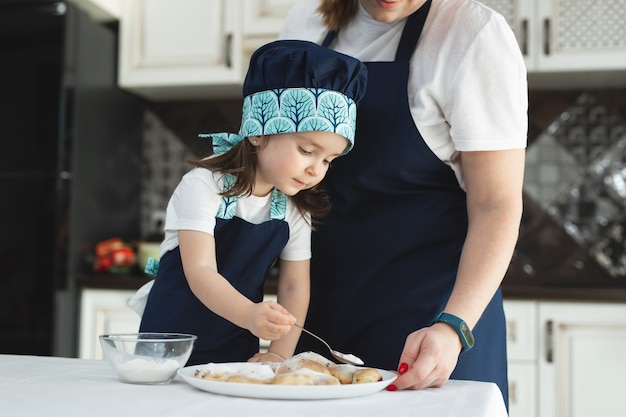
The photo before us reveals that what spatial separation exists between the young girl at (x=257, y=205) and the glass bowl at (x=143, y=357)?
131mm

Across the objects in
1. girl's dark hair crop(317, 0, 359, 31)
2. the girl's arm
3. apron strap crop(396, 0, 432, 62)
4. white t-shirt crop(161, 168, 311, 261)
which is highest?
girl's dark hair crop(317, 0, 359, 31)

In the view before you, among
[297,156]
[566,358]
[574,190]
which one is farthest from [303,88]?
[574,190]

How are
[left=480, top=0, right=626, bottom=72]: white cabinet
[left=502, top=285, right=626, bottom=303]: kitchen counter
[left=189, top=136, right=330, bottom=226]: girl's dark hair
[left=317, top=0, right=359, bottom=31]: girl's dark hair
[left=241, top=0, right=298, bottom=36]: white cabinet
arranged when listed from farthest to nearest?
1. [left=241, top=0, right=298, bottom=36]: white cabinet
2. [left=480, top=0, right=626, bottom=72]: white cabinet
3. [left=502, top=285, right=626, bottom=303]: kitchen counter
4. [left=317, top=0, right=359, bottom=31]: girl's dark hair
5. [left=189, top=136, right=330, bottom=226]: girl's dark hair

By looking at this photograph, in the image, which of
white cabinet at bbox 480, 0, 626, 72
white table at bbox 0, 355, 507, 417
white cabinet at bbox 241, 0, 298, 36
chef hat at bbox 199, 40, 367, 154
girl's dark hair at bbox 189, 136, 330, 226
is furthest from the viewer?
white cabinet at bbox 241, 0, 298, 36

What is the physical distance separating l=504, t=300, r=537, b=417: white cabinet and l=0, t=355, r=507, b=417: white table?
154 centimetres

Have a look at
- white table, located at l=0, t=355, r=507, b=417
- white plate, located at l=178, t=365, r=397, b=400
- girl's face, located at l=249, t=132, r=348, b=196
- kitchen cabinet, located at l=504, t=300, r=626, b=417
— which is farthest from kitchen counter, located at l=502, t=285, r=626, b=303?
white plate, located at l=178, t=365, r=397, b=400

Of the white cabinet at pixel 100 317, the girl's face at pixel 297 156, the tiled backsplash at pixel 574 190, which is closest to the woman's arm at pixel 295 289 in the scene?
the girl's face at pixel 297 156

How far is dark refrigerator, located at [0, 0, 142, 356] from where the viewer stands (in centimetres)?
263

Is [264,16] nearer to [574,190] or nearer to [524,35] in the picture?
[524,35]

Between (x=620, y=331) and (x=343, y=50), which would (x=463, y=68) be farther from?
(x=620, y=331)

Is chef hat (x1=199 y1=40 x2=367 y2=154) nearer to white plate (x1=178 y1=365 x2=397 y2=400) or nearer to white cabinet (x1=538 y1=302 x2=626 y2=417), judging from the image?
white plate (x1=178 y1=365 x2=397 y2=400)

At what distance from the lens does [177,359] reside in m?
0.92

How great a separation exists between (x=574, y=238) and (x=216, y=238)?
2.04 m

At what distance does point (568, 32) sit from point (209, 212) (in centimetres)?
189
